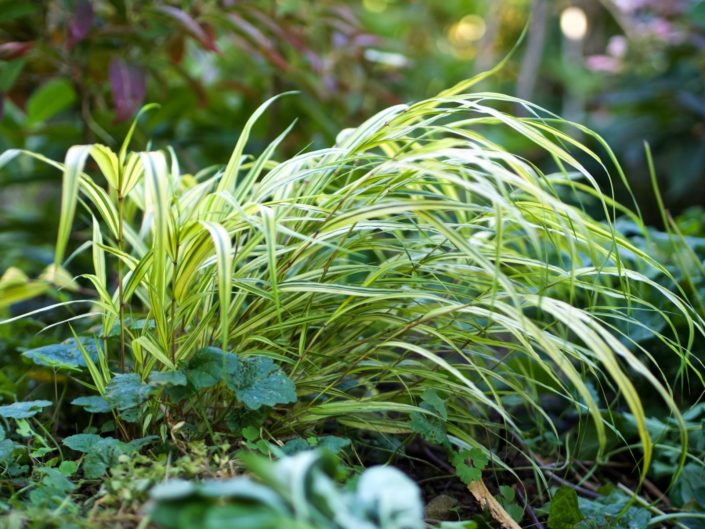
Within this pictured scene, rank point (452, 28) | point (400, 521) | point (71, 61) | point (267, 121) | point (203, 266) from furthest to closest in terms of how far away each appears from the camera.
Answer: point (452, 28) < point (267, 121) < point (71, 61) < point (203, 266) < point (400, 521)

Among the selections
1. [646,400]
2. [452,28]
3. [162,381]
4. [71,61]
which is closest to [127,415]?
[162,381]

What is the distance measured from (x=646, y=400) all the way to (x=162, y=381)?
1.05 metres

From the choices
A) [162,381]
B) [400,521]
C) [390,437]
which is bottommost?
[390,437]

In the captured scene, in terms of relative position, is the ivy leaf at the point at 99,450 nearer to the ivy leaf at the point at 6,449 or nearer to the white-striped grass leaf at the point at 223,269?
the ivy leaf at the point at 6,449

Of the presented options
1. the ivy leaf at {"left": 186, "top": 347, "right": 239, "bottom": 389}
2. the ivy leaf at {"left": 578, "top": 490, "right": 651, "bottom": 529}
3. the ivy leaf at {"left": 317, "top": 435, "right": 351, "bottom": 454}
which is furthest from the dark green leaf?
the ivy leaf at {"left": 578, "top": 490, "right": 651, "bottom": 529}

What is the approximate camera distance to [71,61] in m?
1.80

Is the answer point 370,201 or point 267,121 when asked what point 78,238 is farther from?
point 370,201

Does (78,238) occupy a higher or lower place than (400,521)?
lower

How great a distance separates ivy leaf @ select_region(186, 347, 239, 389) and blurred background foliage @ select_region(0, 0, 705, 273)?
1.64 ft

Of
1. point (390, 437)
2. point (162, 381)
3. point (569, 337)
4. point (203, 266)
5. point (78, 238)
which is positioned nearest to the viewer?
point (162, 381)

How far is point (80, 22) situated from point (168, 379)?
3.63 ft

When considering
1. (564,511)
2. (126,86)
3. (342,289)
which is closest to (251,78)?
(126,86)

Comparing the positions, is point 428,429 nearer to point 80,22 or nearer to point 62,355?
point 62,355

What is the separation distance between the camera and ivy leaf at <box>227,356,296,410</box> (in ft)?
2.99
